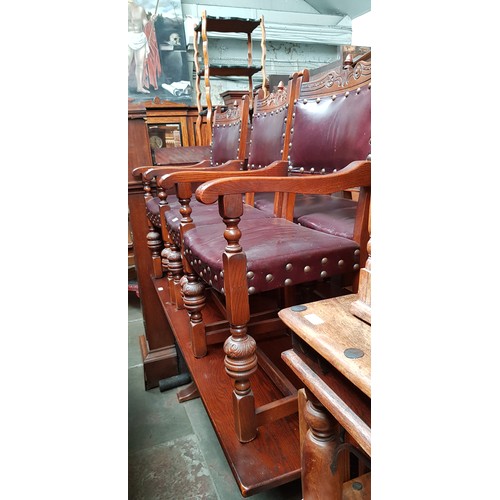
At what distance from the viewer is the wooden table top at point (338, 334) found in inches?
14.9

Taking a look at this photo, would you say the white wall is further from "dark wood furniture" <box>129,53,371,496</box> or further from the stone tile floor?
the stone tile floor

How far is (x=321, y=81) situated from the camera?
149 centimetres

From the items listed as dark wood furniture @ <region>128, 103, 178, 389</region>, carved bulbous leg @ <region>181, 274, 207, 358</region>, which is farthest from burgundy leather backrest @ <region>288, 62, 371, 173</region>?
dark wood furniture @ <region>128, 103, 178, 389</region>

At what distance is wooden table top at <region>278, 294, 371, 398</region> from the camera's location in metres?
0.38

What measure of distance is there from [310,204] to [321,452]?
3.99ft

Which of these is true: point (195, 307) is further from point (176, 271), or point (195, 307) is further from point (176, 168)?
point (176, 168)

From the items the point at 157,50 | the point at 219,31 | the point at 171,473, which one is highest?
the point at 157,50

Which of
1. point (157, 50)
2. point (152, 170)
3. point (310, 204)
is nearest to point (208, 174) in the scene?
point (152, 170)

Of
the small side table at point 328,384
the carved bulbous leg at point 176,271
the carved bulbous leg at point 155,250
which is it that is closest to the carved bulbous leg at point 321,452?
the small side table at point 328,384

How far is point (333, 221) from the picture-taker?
1.25m

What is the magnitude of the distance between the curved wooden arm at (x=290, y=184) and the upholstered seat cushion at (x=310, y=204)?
0.46 m
